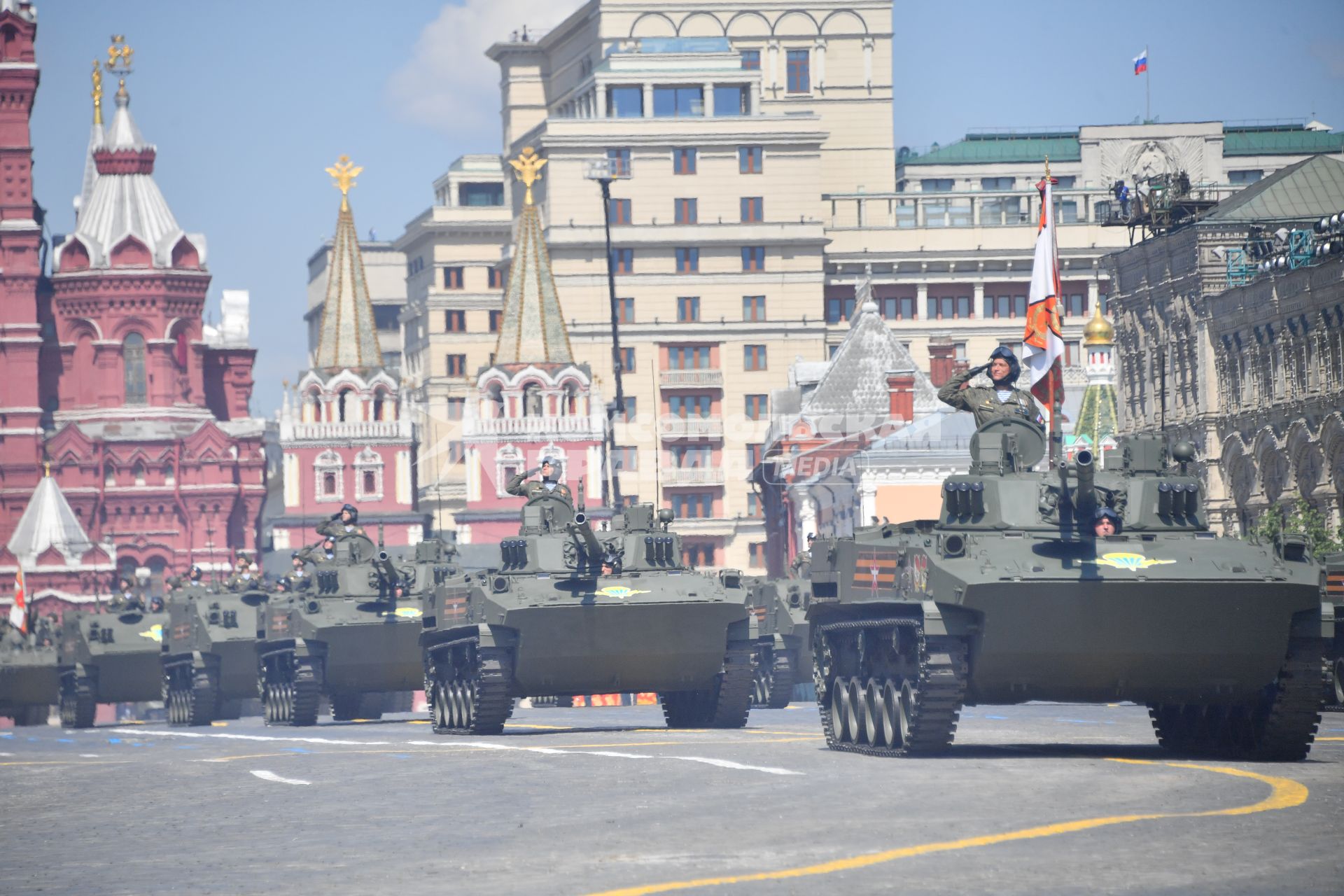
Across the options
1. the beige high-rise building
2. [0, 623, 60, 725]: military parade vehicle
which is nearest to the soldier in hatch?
[0, 623, 60, 725]: military parade vehicle

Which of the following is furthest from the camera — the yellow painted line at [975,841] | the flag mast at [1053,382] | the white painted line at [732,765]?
the flag mast at [1053,382]

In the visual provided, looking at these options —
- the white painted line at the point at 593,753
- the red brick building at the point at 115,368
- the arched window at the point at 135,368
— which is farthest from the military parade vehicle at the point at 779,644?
the arched window at the point at 135,368

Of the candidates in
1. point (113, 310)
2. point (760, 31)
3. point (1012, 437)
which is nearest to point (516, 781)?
point (1012, 437)

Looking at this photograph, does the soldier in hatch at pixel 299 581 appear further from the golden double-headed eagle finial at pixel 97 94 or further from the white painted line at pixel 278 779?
the golden double-headed eagle finial at pixel 97 94

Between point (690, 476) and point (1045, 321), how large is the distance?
94.5 m

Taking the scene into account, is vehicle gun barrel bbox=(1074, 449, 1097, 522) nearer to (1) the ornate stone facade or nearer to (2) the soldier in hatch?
(2) the soldier in hatch

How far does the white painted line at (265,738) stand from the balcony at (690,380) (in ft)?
260

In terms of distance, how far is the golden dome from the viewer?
3322 inches

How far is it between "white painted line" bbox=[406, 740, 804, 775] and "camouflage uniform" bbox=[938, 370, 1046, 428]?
4.28 meters

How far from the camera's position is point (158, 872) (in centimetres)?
1698

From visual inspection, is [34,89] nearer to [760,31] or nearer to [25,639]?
[760,31]

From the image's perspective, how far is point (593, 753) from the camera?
1102 inches

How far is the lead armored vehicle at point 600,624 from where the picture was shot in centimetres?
3272

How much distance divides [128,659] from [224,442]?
2787 inches
